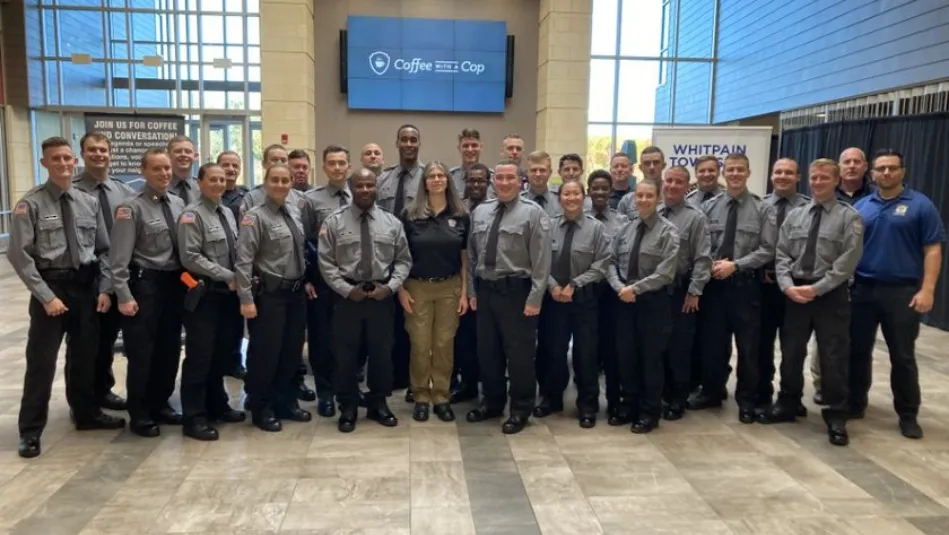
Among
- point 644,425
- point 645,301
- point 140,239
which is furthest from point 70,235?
point 644,425

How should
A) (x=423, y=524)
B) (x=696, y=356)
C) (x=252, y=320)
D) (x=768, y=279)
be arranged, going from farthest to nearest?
(x=696, y=356) < (x=768, y=279) < (x=252, y=320) < (x=423, y=524)

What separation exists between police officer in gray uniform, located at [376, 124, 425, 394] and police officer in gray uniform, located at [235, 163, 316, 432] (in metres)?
0.80

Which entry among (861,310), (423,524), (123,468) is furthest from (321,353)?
(861,310)

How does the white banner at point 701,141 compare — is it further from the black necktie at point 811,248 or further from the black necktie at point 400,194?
the black necktie at point 400,194

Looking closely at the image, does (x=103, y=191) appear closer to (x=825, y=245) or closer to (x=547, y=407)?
(x=547, y=407)

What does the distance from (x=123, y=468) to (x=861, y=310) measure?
179 inches

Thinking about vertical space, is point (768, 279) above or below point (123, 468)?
above

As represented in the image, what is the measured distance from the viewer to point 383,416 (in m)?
4.20

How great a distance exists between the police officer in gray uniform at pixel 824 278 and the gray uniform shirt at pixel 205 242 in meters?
3.44

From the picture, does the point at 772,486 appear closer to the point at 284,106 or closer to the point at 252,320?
the point at 252,320

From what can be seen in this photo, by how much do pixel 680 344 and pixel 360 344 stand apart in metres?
2.10

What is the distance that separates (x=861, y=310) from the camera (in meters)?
4.18

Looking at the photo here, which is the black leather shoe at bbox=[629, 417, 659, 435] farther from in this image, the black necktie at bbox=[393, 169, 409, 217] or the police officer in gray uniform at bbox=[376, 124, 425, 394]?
the black necktie at bbox=[393, 169, 409, 217]

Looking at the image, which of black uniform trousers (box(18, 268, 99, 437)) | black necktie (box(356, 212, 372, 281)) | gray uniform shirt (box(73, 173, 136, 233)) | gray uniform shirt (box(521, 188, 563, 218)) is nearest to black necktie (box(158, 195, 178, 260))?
gray uniform shirt (box(73, 173, 136, 233))
